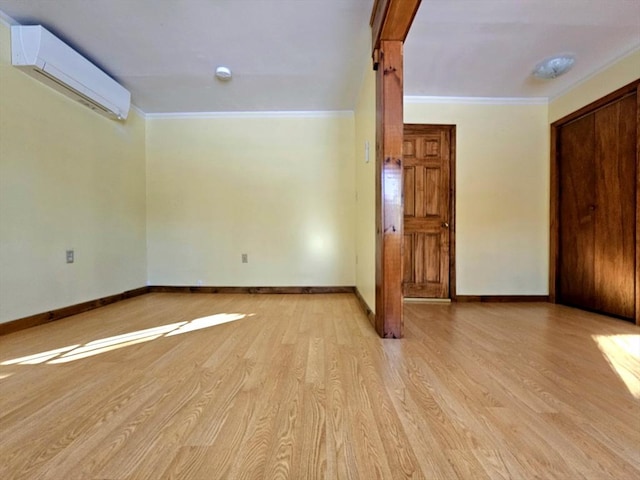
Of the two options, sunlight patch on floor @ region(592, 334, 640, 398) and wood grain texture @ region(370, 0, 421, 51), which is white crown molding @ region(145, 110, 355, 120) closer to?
wood grain texture @ region(370, 0, 421, 51)

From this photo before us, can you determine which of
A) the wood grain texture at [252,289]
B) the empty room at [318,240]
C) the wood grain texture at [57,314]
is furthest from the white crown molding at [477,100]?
the wood grain texture at [57,314]

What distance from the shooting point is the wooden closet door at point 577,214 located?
9.40 ft

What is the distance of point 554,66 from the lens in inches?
104

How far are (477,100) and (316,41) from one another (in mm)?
2052

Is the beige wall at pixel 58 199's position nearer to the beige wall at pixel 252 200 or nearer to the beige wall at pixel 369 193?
the beige wall at pixel 252 200

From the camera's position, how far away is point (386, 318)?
76.6 inches

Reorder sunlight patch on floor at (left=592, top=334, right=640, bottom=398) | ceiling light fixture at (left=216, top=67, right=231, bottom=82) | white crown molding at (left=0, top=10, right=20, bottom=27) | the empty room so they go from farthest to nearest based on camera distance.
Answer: ceiling light fixture at (left=216, top=67, right=231, bottom=82)
white crown molding at (left=0, top=10, right=20, bottom=27)
sunlight patch on floor at (left=592, top=334, right=640, bottom=398)
the empty room

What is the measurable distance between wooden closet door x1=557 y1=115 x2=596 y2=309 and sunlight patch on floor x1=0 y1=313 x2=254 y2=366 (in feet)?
11.1

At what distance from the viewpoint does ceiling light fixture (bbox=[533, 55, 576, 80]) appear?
102 inches

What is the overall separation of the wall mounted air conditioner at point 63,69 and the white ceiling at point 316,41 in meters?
0.09

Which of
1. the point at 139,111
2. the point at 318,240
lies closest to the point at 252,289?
the point at 318,240

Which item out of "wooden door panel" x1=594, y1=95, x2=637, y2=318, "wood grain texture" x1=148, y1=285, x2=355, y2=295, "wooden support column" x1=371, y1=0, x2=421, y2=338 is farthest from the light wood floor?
"wood grain texture" x1=148, y1=285, x2=355, y2=295

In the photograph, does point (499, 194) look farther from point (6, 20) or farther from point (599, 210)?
point (6, 20)

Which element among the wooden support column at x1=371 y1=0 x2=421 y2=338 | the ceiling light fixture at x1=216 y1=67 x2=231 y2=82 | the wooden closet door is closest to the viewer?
the wooden support column at x1=371 y1=0 x2=421 y2=338
